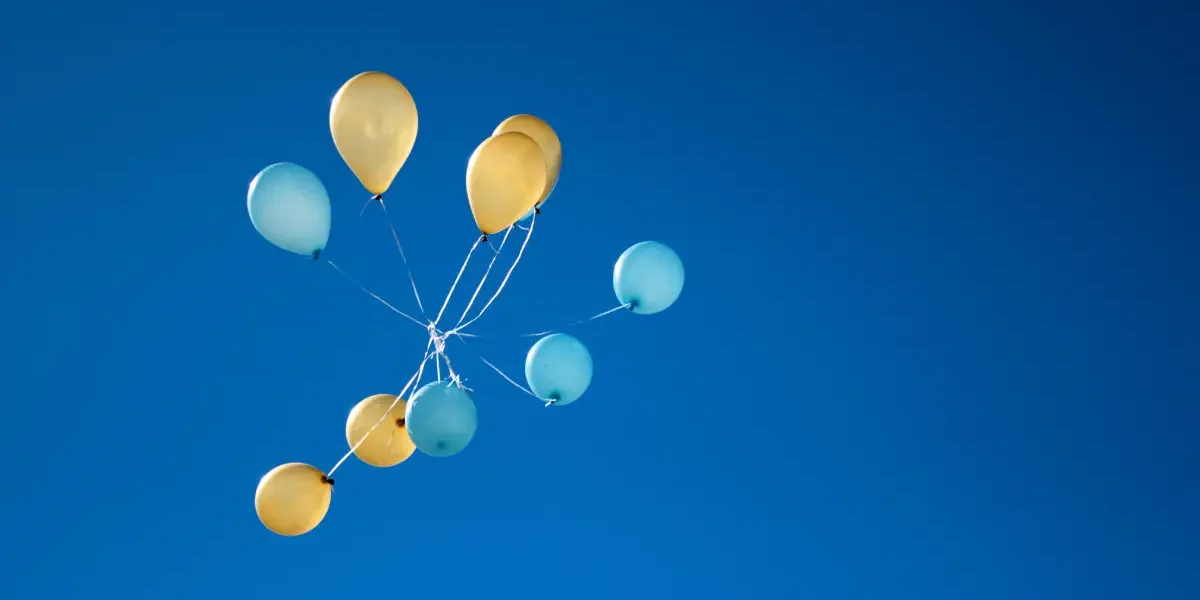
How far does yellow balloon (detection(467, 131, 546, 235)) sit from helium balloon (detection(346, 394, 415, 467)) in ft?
1.63

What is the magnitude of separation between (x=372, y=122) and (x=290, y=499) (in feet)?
2.63

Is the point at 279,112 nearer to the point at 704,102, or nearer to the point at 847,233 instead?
the point at 704,102

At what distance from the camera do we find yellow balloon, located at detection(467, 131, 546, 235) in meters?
2.53

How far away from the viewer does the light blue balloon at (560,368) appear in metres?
2.79

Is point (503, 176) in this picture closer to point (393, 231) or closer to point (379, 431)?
point (393, 231)

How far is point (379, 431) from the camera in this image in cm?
277

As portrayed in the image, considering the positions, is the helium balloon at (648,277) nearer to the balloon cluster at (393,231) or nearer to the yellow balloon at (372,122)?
the balloon cluster at (393,231)

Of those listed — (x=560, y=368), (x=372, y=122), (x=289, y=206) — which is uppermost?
(x=372, y=122)

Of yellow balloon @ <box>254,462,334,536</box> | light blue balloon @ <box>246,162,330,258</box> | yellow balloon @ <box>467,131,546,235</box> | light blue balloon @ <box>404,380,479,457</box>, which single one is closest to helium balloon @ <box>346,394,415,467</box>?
yellow balloon @ <box>254,462,334,536</box>

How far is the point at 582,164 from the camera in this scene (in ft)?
13.8

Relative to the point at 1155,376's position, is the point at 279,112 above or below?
above

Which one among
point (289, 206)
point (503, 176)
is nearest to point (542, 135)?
point (503, 176)

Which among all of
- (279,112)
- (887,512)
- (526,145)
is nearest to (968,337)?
(887,512)

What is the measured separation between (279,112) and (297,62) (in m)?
0.18
